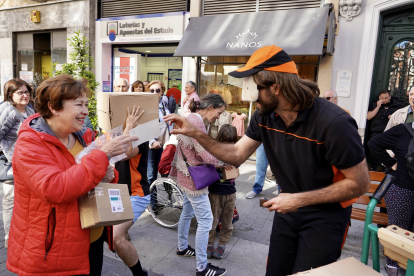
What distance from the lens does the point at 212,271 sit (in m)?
3.17

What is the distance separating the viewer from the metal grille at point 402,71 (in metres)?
6.72

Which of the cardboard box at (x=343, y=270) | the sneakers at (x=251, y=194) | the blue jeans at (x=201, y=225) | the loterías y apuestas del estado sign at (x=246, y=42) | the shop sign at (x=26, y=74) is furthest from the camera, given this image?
the shop sign at (x=26, y=74)

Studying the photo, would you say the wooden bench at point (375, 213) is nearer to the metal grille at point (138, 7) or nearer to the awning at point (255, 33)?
the awning at point (255, 33)

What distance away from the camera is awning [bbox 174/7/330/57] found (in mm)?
6703

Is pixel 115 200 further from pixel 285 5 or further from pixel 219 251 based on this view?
pixel 285 5

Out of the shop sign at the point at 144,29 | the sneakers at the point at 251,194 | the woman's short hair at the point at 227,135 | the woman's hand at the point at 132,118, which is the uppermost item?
the shop sign at the point at 144,29

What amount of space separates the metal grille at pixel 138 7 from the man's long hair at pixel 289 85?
7861 millimetres

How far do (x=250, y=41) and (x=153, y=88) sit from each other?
9.48 ft

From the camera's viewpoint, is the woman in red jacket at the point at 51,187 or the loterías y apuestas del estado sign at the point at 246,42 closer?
the woman in red jacket at the point at 51,187

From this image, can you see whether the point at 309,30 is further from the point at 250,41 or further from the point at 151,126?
the point at 151,126

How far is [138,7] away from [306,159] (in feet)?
30.0

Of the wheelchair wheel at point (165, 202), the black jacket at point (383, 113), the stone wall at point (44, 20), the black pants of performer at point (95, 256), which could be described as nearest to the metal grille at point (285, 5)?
the black jacket at point (383, 113)

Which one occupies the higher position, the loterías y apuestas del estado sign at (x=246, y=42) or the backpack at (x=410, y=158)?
the loterías y apuestas del estado sign at (x=246, y=42)

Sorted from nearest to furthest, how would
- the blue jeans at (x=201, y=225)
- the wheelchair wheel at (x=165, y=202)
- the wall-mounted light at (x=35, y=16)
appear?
the blue jeans at (x=201, y=225) → the wheelchair wheel at (x=165, y=202) → the wall-mounted light at (x=35, y=16)
